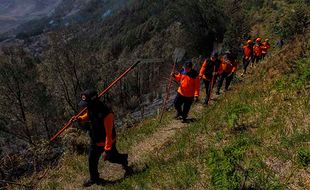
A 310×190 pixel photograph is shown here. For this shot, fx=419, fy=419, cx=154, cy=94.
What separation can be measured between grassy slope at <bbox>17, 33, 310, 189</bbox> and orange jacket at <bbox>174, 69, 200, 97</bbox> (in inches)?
33.3

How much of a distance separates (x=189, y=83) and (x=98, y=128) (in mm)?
4363

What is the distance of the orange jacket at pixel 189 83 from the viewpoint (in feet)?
39.5

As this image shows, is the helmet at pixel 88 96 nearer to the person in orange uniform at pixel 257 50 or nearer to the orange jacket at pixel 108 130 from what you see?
the orange jacket at pixel 108 130

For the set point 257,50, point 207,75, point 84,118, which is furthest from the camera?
point 257,50

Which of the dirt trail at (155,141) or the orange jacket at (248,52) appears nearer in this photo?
the dirt trail at (155,141)

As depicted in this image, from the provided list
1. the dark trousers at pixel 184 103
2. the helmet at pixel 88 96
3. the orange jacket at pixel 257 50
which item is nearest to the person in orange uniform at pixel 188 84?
the dark trousers at pixel 184 103

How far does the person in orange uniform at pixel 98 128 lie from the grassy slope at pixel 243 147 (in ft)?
1.88

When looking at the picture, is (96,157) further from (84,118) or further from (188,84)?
(188,84)

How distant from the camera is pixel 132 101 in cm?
5875

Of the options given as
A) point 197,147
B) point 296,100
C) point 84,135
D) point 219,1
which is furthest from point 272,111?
point 219,1

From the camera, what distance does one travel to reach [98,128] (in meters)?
8.48

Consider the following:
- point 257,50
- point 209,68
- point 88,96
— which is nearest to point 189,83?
point 209,68

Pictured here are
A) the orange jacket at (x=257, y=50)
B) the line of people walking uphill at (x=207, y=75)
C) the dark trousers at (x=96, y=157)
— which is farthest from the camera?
the orange jacket at (x=257, y=50)

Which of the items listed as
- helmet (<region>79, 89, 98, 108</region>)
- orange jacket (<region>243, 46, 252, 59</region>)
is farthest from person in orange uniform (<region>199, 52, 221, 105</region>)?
helmet (<region>79, 89, 98, 108</region>)
